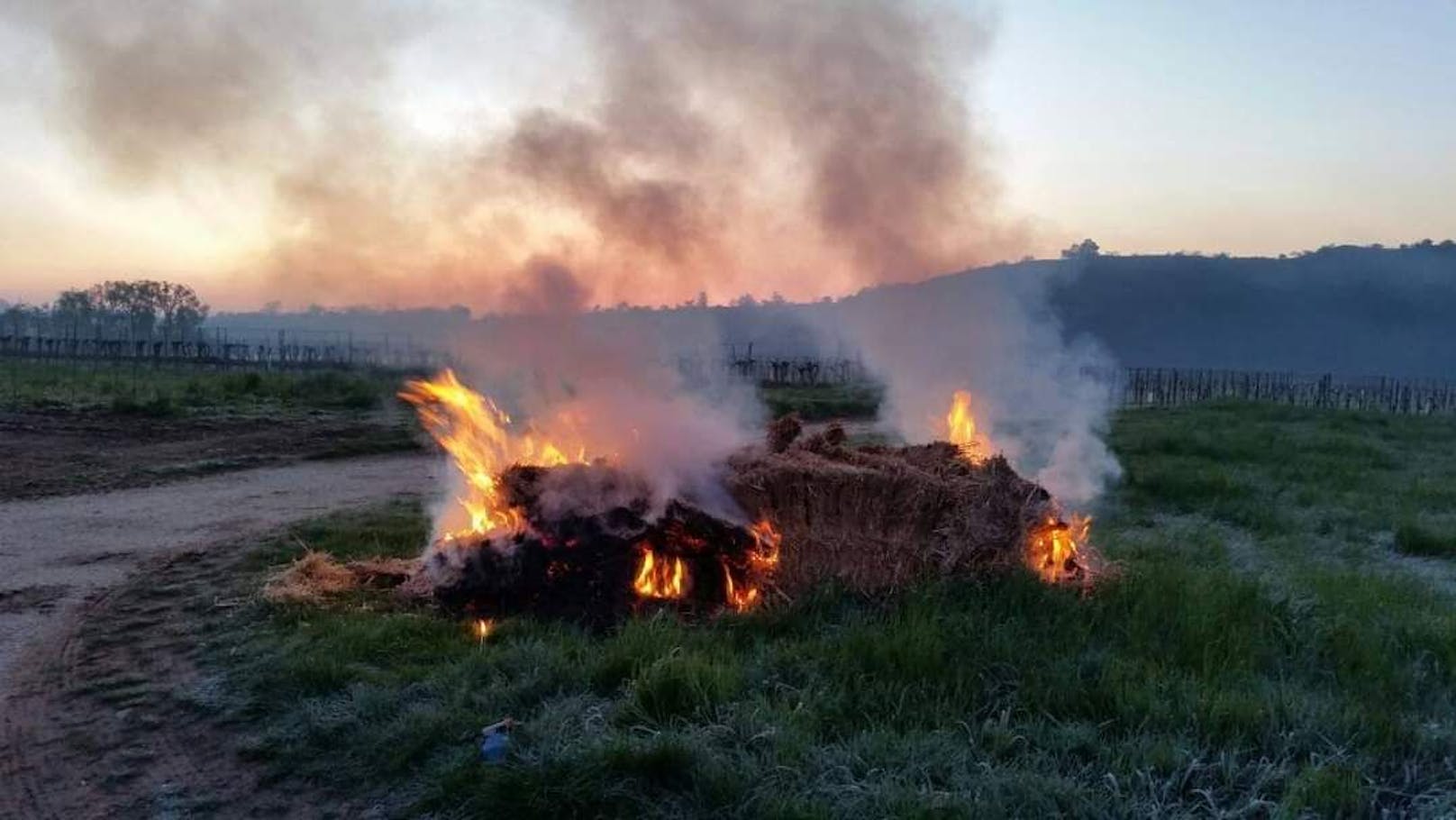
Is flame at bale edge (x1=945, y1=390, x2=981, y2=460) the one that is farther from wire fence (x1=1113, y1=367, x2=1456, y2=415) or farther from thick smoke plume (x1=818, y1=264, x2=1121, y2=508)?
wire fence (x1=1113, y1=367, x2=1456, y2=415)

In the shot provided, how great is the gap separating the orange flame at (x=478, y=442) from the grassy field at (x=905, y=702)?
4.46 feet

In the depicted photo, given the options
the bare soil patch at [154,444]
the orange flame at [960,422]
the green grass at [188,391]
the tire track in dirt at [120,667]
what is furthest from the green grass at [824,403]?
the tire track in dirt at [120,667]

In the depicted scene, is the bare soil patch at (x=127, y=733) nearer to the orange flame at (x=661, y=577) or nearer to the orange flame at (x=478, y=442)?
the orange flame at (x=478, y=442)

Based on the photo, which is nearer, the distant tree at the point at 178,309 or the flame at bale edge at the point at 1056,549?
the flame at bale edge at the point at 1056,549

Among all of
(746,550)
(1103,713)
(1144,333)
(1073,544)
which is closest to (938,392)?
(1073,544)

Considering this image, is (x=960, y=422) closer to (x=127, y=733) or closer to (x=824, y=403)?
(x=127, y=733)

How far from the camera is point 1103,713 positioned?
5.41 meters

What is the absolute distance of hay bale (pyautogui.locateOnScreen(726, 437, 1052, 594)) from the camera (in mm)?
7531

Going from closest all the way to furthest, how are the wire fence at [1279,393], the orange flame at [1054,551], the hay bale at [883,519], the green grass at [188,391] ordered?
the hay bale at [883,519] → the orange flame at [1054,551] → the green grass at [188,391] → the wire fence at [1279,393]

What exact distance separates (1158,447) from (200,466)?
58.9 ft

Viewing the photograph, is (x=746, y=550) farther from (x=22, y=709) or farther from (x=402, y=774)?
(x=22, y=709)

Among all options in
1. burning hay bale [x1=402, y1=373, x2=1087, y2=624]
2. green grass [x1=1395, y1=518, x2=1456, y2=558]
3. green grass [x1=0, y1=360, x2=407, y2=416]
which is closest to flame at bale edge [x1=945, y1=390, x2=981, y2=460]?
burning hay bale [x1=402, y1=373, x2=1087, y2=624]

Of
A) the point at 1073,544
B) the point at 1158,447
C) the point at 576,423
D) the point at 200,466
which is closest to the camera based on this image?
the point at 1073,544

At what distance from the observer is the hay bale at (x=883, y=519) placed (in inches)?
297
